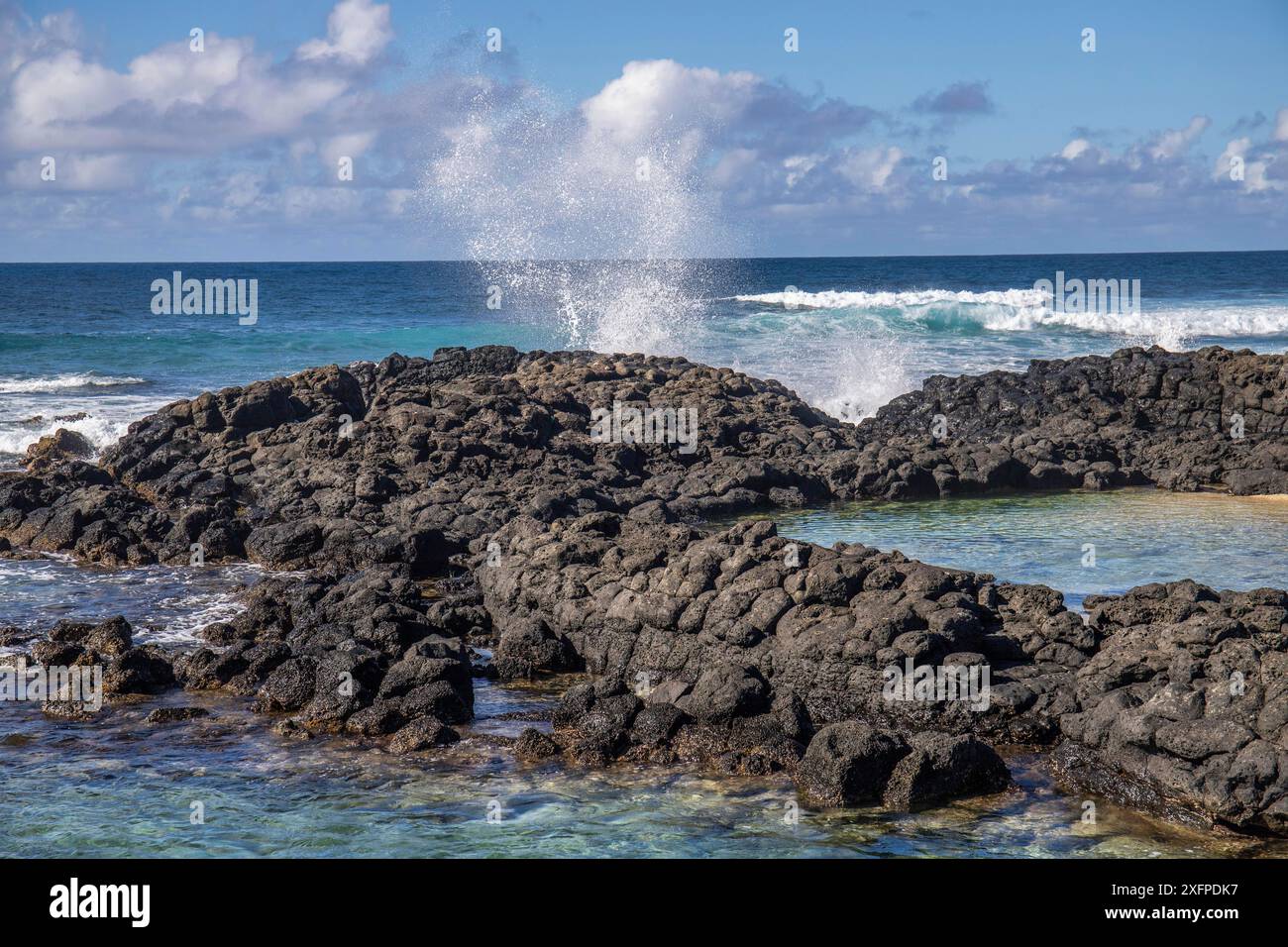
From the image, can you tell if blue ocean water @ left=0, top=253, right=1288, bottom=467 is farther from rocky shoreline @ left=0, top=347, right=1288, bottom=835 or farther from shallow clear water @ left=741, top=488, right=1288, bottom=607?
shallow clear water @ left=741, top=488, right=1288, bottom=607

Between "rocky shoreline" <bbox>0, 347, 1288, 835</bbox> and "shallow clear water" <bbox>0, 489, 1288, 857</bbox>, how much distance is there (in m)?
0.31

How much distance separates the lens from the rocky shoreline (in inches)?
404

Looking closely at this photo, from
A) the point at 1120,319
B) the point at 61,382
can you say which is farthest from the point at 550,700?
the point at 1120,319

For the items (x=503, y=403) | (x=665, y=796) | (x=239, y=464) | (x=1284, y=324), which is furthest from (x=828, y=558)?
(x=1284, y=324)

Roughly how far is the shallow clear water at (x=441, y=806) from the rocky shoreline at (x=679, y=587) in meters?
0.31

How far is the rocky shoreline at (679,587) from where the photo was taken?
33.7ft

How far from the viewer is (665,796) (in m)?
9.91

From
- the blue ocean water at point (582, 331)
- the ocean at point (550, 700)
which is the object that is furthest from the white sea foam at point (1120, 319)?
the ocean at point (550, 700)

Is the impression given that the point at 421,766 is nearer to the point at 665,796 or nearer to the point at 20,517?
the point at 665,796

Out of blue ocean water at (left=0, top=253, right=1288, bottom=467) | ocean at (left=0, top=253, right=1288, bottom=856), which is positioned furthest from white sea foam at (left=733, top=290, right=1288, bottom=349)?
ocean at (left=0, top=253, right=1288, bottom=856)

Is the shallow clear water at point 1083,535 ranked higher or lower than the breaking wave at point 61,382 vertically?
lower

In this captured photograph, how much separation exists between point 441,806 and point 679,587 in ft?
14.0

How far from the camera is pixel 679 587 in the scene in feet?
43.5

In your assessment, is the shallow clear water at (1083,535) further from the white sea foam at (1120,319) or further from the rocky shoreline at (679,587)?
the white sea foam at (1120,319)
